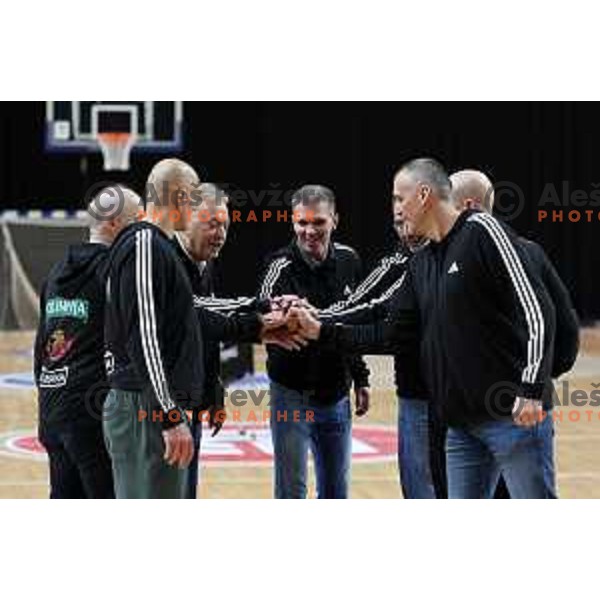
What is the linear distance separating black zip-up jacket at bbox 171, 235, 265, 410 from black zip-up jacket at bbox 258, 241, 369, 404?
0.50 feet

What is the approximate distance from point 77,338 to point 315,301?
1627 millimetres

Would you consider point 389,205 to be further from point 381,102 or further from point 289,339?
point 289,339

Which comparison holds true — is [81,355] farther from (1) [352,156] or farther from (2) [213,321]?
(1) [352,156]

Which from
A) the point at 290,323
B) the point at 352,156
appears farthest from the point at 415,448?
the point at 352,156

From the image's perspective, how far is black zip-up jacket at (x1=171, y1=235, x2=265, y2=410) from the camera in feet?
20.3

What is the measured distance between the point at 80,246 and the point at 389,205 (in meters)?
18.4

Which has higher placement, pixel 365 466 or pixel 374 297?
pixel 374 297

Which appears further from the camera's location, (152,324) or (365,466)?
(365,466)

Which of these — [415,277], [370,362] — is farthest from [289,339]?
[370,362]

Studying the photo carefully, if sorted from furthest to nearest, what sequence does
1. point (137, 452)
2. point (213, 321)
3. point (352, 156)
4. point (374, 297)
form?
1. point (352, 156)
2. point (374, 297)
3. point (213, 321)
4. point (137, 452)

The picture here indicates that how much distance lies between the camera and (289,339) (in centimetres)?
671

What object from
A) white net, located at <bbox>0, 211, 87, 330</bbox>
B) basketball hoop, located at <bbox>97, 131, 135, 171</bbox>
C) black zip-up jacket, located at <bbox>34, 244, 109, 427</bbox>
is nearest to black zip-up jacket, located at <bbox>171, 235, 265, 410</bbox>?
black zip-up jacket, located at <bbox>34, 244, 109, 427</bbox>

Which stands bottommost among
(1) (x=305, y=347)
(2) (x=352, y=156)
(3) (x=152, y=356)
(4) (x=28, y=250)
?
(4) (x=28, y=250)

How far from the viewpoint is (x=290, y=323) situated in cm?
666
